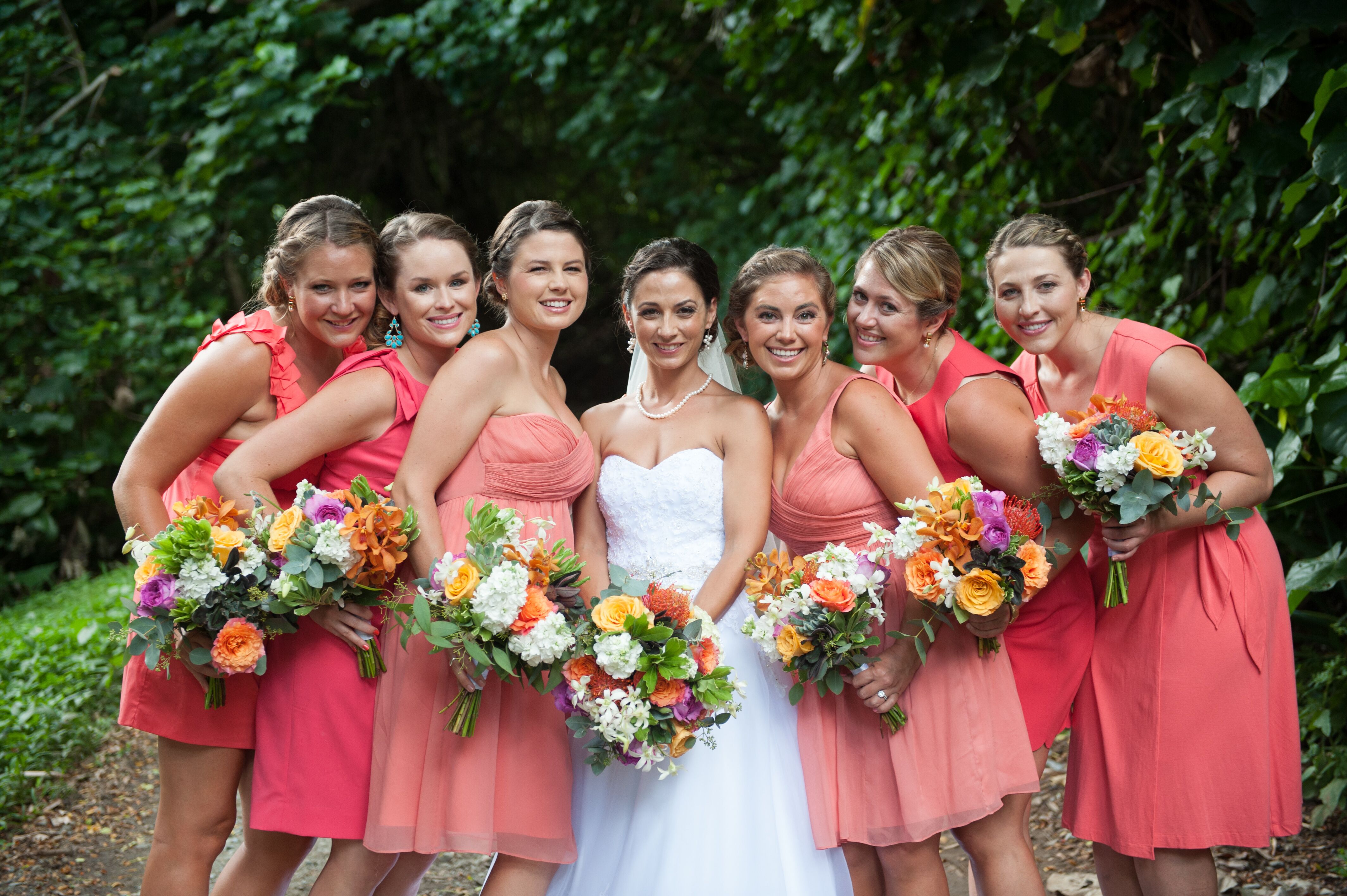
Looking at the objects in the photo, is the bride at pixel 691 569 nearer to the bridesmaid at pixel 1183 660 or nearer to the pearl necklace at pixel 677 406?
the pearl necklace at pixel 677 406

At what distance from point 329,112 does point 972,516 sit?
9.87 m

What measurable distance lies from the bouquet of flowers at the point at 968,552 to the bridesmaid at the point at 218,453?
71.7 inches

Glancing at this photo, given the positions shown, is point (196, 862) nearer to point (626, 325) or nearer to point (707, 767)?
point (707, 767)

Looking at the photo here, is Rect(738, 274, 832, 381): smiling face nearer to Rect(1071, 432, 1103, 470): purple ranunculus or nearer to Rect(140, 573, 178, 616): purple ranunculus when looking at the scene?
Rect(1071, 432, 1103, 470): purple ranunculus

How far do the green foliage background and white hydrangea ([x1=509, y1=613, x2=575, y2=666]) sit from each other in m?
2.53

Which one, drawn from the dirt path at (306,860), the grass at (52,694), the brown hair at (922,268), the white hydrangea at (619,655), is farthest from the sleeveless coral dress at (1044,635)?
the grass at (52,694)

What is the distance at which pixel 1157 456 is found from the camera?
2.87 meters

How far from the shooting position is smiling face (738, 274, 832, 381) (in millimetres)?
3406

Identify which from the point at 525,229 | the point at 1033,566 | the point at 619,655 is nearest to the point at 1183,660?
the point at 1033,566

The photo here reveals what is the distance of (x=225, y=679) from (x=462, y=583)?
90 cm

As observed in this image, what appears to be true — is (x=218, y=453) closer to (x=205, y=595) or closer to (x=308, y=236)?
(x=205, y=595)

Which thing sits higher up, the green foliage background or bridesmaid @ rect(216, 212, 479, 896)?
the green foliage background

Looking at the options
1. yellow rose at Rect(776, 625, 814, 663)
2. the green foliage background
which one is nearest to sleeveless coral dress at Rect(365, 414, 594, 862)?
yellow rose at Rect(776, 625, 814, 663)

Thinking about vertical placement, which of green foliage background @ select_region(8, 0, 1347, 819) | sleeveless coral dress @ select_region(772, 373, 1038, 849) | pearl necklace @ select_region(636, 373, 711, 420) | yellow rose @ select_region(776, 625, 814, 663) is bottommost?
sleeveless coral dress @ select_region(772, 373, 1038, 849)
